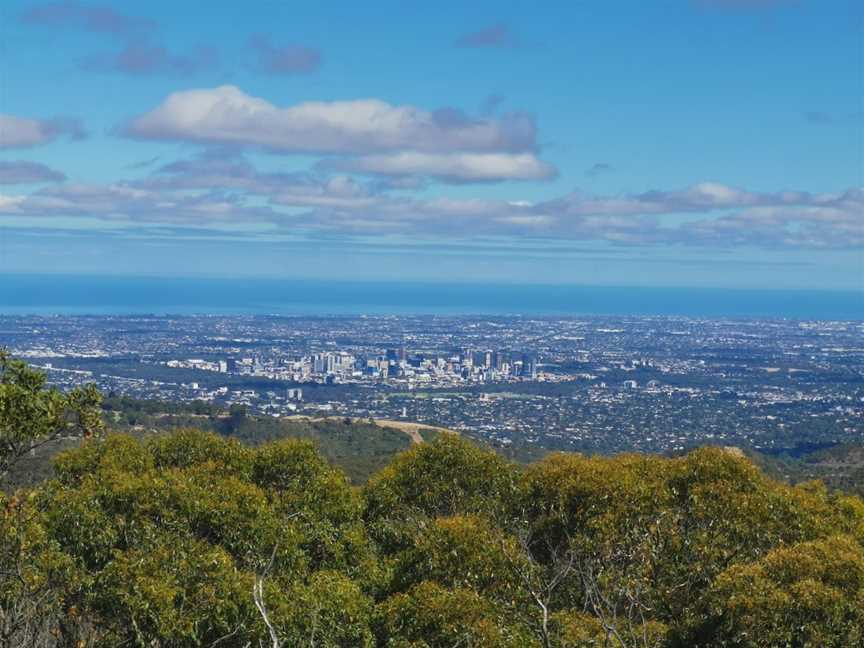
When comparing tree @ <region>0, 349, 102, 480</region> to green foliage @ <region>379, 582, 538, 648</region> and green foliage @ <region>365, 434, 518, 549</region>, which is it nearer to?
green foliage @ <region>379, 582, 538, 648</region>

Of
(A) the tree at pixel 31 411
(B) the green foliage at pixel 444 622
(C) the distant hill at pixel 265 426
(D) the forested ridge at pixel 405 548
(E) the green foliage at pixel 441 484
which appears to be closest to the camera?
(A) the tree at pixel 31 411

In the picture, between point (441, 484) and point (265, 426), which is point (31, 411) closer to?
point (441, 484)

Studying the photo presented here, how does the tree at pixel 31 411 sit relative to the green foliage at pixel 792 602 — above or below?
above

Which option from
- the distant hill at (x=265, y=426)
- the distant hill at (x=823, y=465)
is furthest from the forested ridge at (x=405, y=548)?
the distant hill at (x=265, y=426)

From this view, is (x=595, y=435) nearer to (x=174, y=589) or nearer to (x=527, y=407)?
(x=527, y=407)

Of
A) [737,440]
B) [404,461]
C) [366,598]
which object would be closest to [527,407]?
[737,440]

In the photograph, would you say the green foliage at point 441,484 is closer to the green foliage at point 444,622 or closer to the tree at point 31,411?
the green foliage at point 444,622
